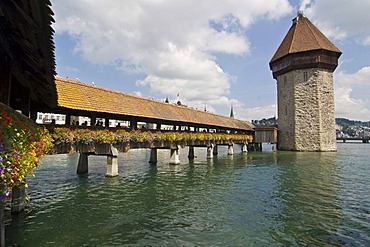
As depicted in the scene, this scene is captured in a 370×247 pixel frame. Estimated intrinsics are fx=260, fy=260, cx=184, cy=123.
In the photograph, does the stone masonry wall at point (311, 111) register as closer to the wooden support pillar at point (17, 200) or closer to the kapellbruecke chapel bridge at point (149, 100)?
the kapellbruecke chapel bridge at point (149, 100)

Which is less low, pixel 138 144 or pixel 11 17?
pixel 11 17

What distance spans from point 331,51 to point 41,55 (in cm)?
3709

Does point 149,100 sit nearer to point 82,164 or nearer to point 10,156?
point 82,164

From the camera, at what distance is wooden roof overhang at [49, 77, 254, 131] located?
38.4 ft

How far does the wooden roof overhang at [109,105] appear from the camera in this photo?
11711 mm

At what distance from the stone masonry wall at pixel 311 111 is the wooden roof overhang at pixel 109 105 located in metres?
19.8

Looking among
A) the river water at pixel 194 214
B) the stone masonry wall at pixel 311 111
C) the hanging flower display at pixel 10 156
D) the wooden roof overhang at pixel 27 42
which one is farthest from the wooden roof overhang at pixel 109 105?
the stone masonry wall at pixel 311 111

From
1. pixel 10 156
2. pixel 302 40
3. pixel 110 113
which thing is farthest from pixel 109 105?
pixel 302 40

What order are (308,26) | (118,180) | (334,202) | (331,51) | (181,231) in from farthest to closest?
(308,26) < (331,51) < (118,180) < (334,202) < (181,231)

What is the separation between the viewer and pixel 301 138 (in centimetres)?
3416

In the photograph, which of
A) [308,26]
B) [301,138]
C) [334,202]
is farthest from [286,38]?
[334,202]

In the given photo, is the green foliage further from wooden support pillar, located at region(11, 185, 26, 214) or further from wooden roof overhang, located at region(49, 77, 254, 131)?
wooden support pillar, located at region(11, 185, 26, 214)

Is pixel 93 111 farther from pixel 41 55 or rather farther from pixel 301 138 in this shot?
pixel 301 138

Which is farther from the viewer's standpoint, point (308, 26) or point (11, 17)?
point (308, 26)
